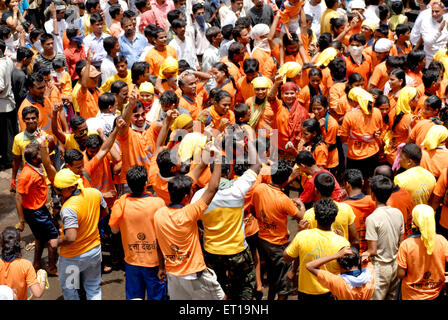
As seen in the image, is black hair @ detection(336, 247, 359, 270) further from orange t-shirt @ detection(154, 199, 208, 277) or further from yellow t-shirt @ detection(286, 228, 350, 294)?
orange t-shirt @ detection(154, 199, 208, 277)

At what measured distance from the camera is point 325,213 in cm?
476

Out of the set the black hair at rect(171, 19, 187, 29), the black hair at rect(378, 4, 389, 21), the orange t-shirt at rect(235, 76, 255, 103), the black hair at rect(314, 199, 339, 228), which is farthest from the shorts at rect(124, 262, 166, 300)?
the black hair at rect(378, 4, 389, 21)

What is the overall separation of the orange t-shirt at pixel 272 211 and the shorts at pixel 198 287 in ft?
2.98

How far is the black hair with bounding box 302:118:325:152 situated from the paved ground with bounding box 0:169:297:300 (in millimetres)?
1377

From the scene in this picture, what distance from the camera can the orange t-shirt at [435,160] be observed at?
20.2 feet

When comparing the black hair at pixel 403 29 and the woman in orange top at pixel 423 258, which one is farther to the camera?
the black hair at pixel 403 29

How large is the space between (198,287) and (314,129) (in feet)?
8.99

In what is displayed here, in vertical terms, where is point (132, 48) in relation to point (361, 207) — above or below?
above

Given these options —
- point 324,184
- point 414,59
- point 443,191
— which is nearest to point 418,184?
point 443,191

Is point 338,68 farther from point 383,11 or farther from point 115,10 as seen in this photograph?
point 115,10

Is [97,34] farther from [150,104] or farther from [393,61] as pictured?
[393,61]

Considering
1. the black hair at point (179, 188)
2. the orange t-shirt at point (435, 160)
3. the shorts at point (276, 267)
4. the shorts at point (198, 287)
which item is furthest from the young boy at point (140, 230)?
the orange t-shirt at point (435, 160)

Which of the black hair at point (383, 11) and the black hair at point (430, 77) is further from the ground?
the black hair at point (383, 11)

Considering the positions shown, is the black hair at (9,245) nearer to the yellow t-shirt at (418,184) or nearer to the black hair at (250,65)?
the yellow t-shirt at (418,184)
